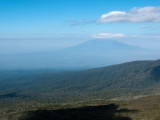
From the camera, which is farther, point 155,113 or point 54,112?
point 54,112

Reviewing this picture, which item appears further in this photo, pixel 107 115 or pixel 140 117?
pixel 107 115

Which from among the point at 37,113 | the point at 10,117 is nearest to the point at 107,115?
the point at 37,113

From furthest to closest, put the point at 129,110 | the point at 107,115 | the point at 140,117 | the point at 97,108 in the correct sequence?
1. the point at 97,108
2. the point at 129,110
3. the point at 107,115
4. the point at 140,117

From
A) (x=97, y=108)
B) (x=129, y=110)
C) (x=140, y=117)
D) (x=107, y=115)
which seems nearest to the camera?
(x=140, y=117)

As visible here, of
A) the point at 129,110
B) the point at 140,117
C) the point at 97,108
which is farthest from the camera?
the point at 97,108

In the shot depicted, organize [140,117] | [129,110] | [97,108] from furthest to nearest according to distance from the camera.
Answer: [97,108]
[129,110]
[140,117]

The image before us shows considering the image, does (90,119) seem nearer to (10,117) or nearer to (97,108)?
(97,108)

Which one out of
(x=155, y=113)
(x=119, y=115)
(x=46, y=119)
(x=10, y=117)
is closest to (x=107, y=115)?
(x=119, y=115)

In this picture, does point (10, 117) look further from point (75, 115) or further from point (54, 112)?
point (75, 115)

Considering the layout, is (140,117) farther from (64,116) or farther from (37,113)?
(37,113)
